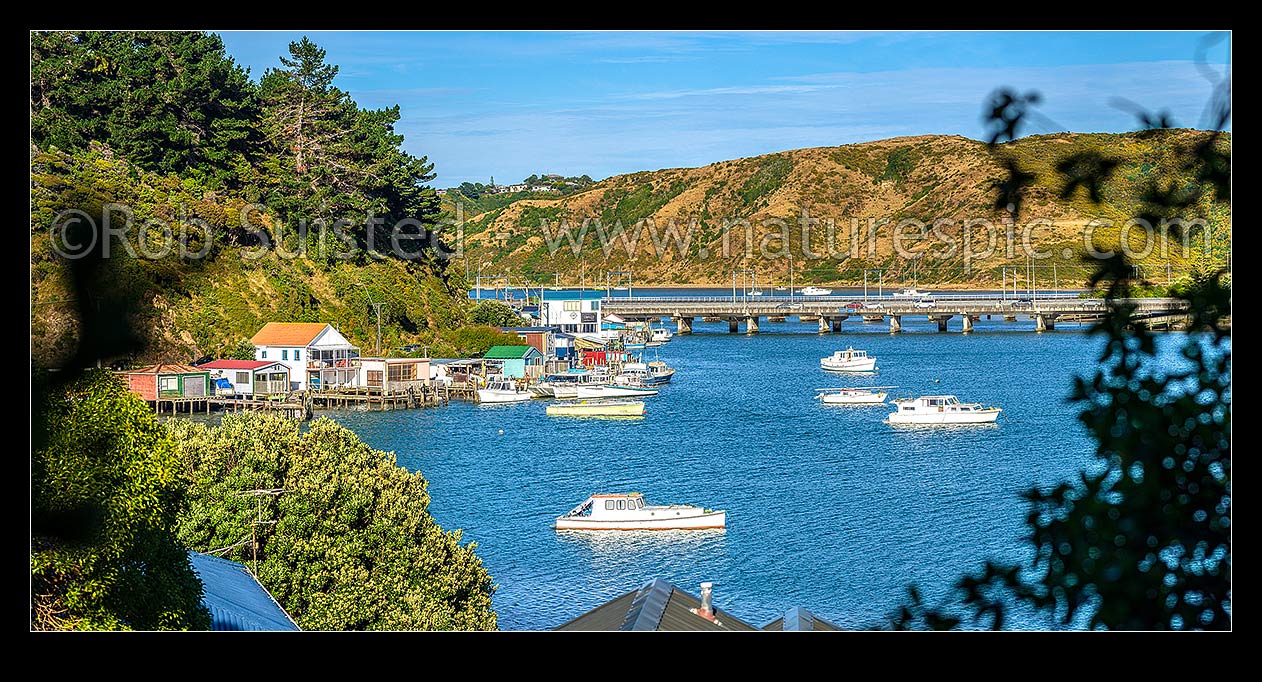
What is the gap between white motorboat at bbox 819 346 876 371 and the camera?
5528cm

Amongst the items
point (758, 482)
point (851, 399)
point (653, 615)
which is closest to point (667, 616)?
point (653, 615)

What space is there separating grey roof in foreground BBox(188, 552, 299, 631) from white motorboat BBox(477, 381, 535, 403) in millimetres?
32712

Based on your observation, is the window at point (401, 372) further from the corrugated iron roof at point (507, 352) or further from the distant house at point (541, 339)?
the distant house at point (541, 339)

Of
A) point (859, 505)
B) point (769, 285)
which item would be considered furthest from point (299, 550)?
point (769, 285)

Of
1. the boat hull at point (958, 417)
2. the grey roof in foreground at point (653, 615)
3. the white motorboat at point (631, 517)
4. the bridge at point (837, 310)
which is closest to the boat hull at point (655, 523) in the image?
the white motorboat at point (631, 517)

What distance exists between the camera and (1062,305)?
75.6 meters

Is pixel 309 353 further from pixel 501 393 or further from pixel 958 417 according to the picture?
pixel 958 417

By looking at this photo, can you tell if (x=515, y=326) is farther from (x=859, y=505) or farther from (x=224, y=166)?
(x=859, y=505)

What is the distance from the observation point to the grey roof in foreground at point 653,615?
1191 cm

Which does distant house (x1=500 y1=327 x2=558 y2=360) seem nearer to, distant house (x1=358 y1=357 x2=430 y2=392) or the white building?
distant house (x1=358 y1=357 x2=430 y2=392)

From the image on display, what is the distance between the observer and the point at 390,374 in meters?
45.6

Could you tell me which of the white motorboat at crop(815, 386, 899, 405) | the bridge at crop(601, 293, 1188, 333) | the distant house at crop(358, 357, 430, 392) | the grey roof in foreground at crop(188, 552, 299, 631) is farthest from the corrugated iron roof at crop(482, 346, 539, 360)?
the grey roof in foreground at crop(188, 552, 299, 631)

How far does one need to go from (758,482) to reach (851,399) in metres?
15.7

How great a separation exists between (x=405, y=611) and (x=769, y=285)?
110 m
